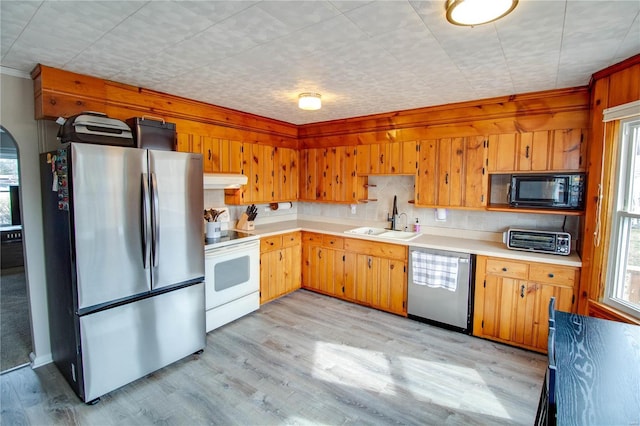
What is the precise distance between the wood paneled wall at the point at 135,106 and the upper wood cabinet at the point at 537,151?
9.02 feet

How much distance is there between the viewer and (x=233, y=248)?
3.38 meters

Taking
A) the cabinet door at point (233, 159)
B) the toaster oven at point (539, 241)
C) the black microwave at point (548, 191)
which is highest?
the cabinet door at point (233, 159)

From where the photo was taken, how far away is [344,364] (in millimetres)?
2717

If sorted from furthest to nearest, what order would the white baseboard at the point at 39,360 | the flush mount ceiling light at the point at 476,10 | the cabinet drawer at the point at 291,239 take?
the cabinet drawer at the point at 291,239 < the white baseboard at the point at 39,360 < the flush mount ceiling light at the point at 476,10

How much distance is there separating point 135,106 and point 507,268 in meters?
3.79

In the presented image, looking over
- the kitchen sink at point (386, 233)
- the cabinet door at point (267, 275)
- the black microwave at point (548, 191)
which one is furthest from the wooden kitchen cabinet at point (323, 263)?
the black microwave at point (548, 191)

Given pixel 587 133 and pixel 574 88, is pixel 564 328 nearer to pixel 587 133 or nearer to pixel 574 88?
pixel 587 133

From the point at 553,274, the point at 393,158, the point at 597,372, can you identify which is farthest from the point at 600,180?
the point at 393,158

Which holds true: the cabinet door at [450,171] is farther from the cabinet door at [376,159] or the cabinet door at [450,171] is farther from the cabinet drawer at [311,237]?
the cabinet drawer at [311,237]

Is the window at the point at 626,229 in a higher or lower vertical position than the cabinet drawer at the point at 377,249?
higher

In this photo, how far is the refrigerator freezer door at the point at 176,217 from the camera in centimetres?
243

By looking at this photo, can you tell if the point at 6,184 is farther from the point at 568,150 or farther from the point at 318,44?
the point at 568,150

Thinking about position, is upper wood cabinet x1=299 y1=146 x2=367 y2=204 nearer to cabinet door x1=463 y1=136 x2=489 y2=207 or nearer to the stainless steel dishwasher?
the stainless steel dishwasher

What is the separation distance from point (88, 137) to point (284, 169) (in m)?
2.56
